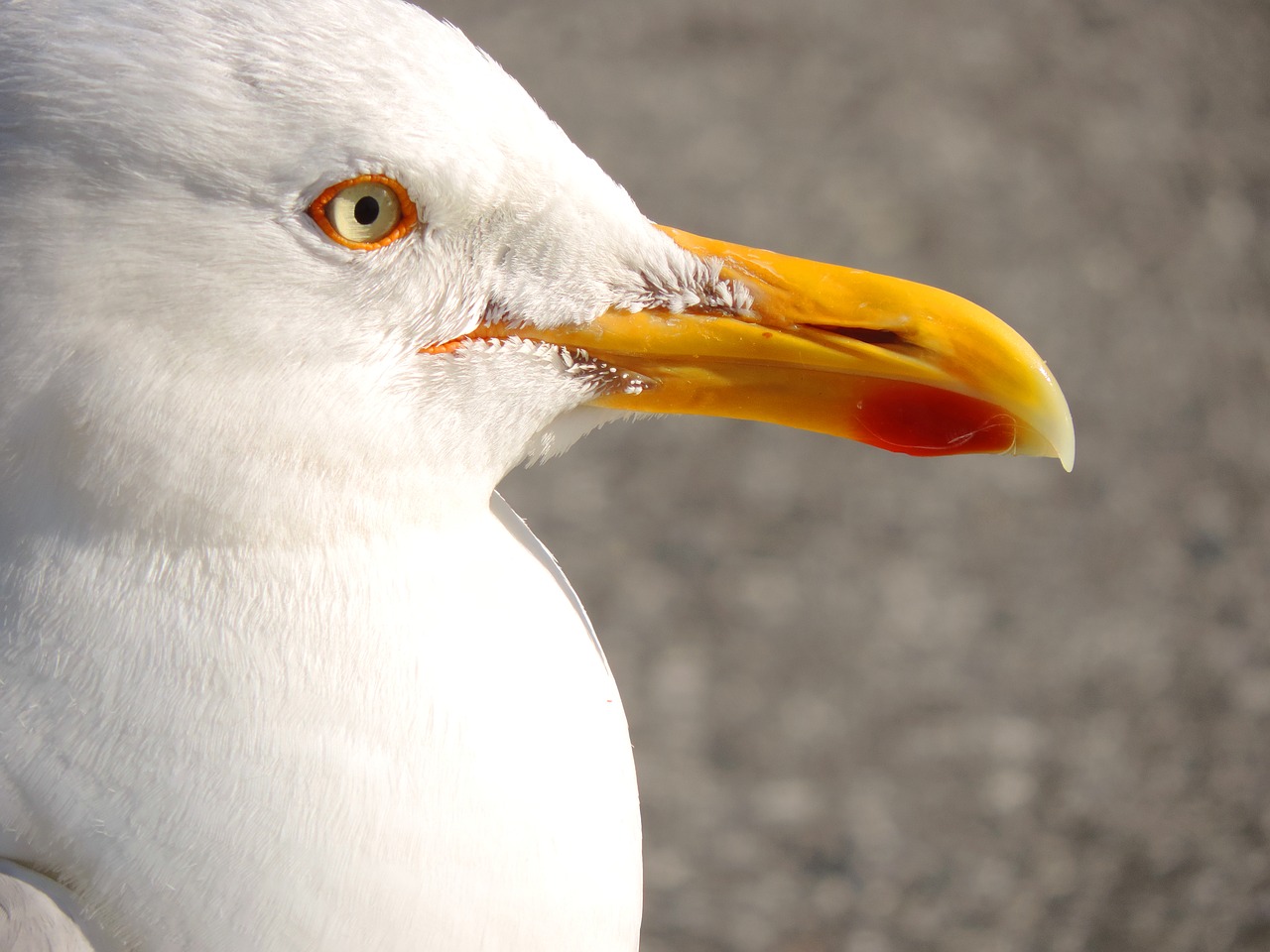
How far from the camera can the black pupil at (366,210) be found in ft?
4.22

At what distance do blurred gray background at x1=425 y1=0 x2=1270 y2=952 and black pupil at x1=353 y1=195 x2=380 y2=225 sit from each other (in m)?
2.38

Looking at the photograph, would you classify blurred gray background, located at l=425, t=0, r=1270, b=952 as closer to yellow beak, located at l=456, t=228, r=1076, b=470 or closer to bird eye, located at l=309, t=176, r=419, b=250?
yellow beak, located at l=456, t=228, r=1076, b=470

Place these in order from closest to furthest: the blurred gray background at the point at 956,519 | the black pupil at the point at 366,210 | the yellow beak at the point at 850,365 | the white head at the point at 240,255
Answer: the white head at the point at 240,255 < the black pupil at the point at 366,210 < the yellow beak at the point at 850,365 < the blurred gray background at the point at 956,519

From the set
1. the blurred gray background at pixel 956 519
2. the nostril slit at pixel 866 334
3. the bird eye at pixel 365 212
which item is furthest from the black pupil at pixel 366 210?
the blurred gray background at pixel 956 519

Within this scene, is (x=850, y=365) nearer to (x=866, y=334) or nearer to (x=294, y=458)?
(x=866, y=334)

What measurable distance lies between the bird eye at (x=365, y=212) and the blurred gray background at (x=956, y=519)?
235 centimetres

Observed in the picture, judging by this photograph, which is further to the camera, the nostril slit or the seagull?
the nostril slit

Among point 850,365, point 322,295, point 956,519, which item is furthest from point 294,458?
point 956,519

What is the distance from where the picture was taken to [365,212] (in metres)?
1.29

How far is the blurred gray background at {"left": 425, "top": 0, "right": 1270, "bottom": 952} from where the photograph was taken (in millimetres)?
3293

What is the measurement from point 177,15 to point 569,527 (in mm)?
3180

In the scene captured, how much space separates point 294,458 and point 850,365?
0.67m

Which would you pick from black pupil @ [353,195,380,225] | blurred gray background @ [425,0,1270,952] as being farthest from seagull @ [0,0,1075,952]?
blurred gray background @ [425,0,1270,952]

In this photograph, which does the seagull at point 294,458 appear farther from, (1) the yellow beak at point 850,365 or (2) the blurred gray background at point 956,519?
(2) the blurred gray background at point 956,519
